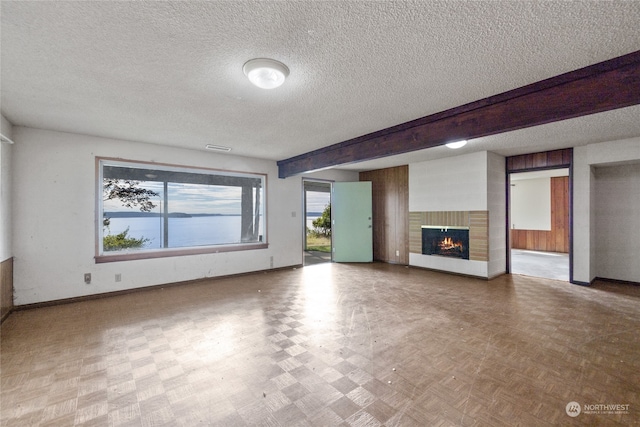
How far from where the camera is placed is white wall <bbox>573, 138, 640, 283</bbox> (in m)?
4.58

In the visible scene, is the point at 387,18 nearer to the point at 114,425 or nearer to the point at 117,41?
the point at 117,41

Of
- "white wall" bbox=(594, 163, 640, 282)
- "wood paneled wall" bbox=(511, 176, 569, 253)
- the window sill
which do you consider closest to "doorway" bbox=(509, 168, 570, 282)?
"wood paneled wall" bbox=(511, 176, 569, 253)

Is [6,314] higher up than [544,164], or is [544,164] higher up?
[544,164]

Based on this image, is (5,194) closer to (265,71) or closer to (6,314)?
(6,314)

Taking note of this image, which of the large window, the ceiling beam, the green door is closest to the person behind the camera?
the ceiling beam

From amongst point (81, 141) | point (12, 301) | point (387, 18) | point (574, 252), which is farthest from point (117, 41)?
point (574, 252)

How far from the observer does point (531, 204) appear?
862cm

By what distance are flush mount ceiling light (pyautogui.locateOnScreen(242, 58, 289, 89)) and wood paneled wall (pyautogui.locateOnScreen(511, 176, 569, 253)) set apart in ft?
30.5

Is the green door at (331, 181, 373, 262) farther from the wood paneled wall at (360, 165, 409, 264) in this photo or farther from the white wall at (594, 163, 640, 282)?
the white wall at (594, 163, 640, 282)

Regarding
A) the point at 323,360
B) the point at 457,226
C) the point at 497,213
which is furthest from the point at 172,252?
the point at 497,213

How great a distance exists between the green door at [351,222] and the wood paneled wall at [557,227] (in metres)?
5.67

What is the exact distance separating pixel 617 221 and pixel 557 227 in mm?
3647

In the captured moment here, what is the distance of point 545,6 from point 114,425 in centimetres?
344

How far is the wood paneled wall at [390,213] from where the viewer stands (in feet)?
21.8
